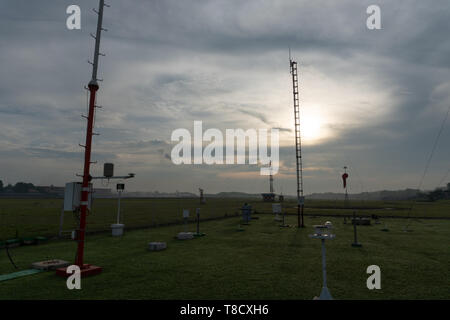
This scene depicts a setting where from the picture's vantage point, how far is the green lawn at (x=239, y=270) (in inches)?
326

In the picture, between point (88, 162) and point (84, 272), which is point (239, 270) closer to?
point (84, 272)

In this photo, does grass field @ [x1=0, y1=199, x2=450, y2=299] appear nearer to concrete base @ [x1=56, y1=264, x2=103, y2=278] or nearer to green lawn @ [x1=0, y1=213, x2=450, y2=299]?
Answer: green lawn @ [x1=0, y1=213, x2=450, y2=299]

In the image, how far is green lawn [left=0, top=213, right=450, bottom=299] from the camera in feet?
27.2

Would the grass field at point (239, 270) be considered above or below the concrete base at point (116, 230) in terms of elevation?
below

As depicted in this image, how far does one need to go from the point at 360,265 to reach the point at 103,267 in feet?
36.6

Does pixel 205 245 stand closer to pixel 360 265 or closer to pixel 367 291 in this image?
pixel 360 265

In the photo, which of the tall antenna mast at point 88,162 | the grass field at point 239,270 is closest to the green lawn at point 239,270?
the grass field at point 239,270

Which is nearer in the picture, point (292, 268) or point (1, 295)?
point (1, 295)

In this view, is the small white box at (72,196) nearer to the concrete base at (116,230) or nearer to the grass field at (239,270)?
the grass field at (239,270)

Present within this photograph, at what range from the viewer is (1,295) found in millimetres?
8016

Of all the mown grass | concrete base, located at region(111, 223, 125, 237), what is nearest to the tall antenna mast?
concrete base, located at region(111, 223, 125, 237)

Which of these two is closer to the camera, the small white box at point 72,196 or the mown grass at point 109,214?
the small white box at point 72,196

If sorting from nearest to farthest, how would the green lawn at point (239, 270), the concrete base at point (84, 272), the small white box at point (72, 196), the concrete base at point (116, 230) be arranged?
1. the green lawn at point (239, 270)
2. the concrete base at point (84, 272)
3. the small white box at point (72, 196)
4. the concrete base at point (116, 230)
